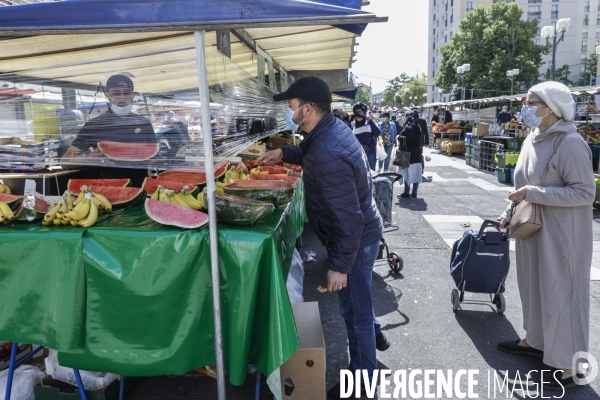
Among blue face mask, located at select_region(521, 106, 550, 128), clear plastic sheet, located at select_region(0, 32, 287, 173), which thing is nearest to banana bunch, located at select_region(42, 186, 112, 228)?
clear plastic sheet, located at select_region(0, 32, 287, 173)

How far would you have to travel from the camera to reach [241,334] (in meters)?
2.54

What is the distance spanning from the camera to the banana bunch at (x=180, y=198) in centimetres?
290

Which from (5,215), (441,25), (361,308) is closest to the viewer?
(5,215)

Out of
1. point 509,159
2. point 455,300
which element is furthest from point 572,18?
point 455,300

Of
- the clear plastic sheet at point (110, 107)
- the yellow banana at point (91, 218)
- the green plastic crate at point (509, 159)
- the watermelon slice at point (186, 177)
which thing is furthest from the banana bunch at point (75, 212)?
the green plastic crate at point (509, 159)

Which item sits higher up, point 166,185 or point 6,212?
point 166,185

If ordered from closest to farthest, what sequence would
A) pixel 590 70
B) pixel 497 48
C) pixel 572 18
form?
pixel 497 48 → pixel 590 70 → pixel 572 18

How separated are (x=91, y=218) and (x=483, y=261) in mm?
3351

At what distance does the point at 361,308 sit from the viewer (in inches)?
124

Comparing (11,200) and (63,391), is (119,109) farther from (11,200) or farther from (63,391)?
(63,391)

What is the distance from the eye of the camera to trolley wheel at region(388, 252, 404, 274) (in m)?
5.73

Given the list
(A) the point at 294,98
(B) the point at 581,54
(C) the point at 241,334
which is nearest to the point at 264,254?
(C) the point at 241,334

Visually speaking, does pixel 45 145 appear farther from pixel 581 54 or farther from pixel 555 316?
pixel 581 54

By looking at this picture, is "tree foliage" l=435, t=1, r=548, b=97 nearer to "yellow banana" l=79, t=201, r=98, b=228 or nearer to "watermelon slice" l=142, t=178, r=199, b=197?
"watermelon slice" l=142, t=178, r=199, b=197
